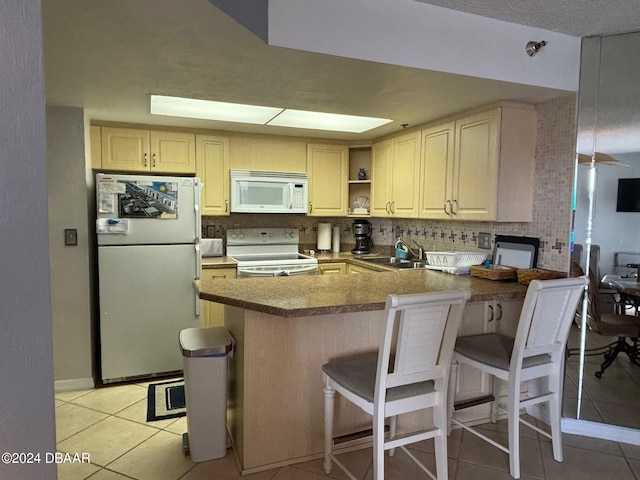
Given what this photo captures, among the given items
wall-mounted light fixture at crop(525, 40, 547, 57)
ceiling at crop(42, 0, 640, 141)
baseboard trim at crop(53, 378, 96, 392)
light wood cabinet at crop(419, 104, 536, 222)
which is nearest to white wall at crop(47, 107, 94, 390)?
baseboard trim at crop(53, 378, 96, 392)

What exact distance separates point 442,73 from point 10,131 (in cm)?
191

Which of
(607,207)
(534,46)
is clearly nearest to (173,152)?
(534,46)

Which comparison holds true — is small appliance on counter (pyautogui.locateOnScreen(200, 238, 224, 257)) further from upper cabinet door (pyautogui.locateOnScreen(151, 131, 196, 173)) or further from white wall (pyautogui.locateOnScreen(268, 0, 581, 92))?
white wall (pyautogui.locateOnScreen(268, 0, 581, 92))

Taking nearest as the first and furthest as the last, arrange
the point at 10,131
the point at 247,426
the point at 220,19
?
the point at 10,131 → the point at 220,19 → the point at 247,426

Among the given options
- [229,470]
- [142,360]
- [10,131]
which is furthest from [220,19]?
[142,360]

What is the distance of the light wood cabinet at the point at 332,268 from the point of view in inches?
155

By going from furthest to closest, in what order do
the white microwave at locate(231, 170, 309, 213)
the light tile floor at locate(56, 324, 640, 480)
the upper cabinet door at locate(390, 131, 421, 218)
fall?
1. the white microwave at locate(231, 170, 309, 213)
2. the upper cabinet door at locate(390, 131, 421, 218)
3. the light tile floor at locate(56, 324, 640, 480)

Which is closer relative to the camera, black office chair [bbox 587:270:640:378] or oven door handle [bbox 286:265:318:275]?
black office chair [bbox 587:270:640:378]

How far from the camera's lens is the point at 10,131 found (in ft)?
2.65

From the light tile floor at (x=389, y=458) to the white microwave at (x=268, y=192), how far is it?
193 centimetres

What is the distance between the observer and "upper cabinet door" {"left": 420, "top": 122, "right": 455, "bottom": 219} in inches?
121

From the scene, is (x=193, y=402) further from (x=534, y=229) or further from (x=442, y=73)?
(x=534, y=229)

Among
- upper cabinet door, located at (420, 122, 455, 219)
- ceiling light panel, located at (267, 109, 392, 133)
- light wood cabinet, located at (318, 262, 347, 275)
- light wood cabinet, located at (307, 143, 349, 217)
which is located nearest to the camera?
upper cabinet door, located at (420, 122, 455, 219)

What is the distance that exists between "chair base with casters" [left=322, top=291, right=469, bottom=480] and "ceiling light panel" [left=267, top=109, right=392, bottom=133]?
1989 mm
